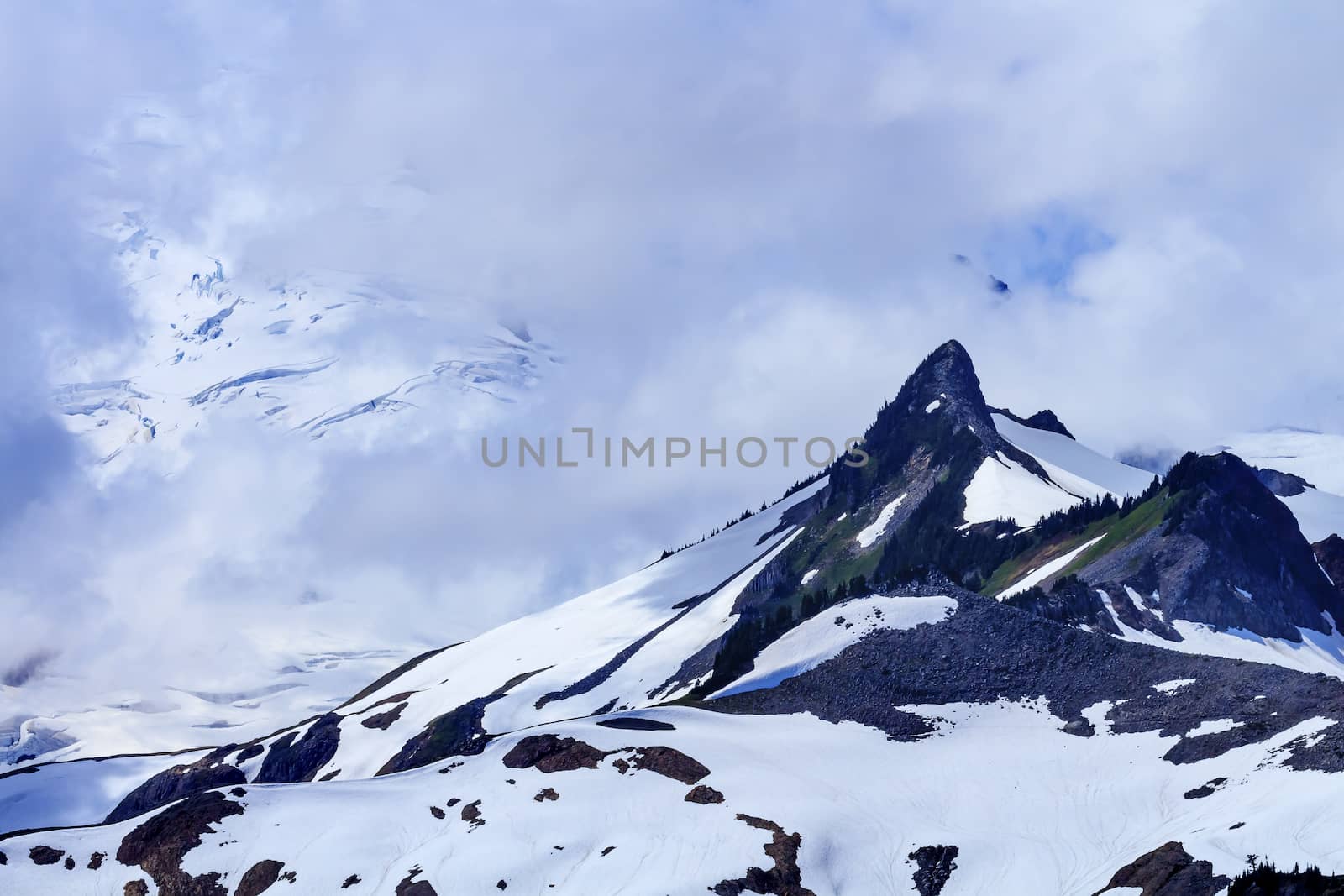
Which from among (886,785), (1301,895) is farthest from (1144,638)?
(1301,895)

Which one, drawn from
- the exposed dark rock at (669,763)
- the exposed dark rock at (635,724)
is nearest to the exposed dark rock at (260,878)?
the exposed dark rock at (669,763)

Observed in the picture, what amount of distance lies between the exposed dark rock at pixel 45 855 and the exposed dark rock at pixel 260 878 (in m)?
17.1

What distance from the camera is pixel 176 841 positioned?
130250 mm

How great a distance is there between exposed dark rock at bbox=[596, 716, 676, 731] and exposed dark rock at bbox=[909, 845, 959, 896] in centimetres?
3400

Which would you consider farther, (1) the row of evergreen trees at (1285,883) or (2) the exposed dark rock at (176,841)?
(2) the exposed dark rock at (176,841)

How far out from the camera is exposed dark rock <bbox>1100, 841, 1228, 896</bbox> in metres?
102

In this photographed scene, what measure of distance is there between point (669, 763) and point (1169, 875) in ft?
159

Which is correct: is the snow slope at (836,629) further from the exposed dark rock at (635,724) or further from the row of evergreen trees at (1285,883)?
the row of evergreen trees at (1285,883)

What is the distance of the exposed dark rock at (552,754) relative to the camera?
140 meters

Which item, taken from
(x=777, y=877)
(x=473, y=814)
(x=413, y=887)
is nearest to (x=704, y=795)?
(x=777, y=877)

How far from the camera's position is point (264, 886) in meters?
124

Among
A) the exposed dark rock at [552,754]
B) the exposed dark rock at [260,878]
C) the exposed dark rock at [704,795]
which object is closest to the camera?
the exposed dark rock at [260,878]

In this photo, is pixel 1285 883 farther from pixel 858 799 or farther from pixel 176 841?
pixel 176 841

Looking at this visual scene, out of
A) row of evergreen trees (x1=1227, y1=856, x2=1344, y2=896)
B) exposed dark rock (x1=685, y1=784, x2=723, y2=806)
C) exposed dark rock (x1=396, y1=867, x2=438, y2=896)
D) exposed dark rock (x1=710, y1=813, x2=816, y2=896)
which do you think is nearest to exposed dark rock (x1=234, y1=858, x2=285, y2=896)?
exposed dark rock (x1=396, y1=867, x2=438, y2=896)
